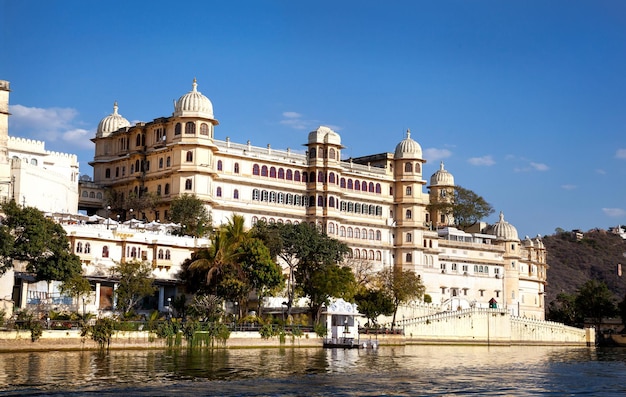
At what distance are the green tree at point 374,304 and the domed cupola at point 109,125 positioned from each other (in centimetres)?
2801

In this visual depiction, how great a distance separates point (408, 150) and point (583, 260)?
2617 inches

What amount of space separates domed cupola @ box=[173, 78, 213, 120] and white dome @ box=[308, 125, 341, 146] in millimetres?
11578

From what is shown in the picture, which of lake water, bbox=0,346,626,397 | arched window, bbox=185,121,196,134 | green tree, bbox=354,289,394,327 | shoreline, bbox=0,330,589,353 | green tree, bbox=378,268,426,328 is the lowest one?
lake water, bbox=0,346,626,397

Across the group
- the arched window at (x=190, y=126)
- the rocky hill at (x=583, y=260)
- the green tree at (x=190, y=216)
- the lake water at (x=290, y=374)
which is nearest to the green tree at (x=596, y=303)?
the rocky hill at (x=583, y=260)

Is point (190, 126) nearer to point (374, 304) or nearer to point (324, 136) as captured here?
point (324, 136)

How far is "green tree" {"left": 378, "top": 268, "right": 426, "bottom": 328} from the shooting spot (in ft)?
245

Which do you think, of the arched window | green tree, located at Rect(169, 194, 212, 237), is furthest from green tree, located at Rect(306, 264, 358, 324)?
the arched window

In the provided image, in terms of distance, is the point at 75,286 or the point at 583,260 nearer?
the point at 75,286

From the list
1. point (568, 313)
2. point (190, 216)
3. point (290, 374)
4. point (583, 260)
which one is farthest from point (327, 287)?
point (583, 260)

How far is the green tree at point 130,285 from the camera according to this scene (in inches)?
2399

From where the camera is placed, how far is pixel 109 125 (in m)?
87.6

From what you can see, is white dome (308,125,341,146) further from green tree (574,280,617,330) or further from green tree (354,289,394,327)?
green tree (574,280,617,330)

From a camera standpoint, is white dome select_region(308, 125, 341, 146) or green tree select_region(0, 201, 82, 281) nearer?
green tree select_region(0, 201, 82, 281)

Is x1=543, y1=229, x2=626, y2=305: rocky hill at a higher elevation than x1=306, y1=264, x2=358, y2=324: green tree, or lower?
higher
